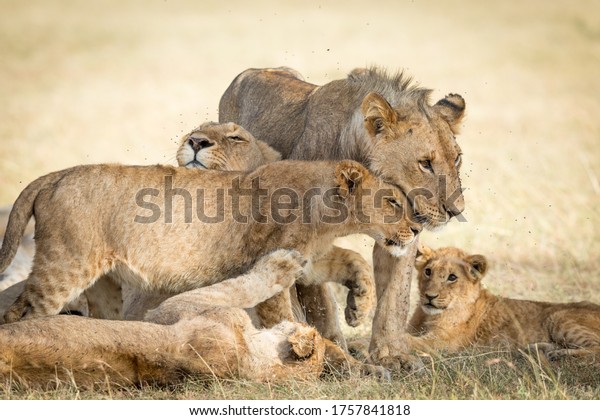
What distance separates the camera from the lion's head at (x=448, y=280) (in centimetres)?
835

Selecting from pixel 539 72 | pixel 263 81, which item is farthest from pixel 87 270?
pixel 539 72

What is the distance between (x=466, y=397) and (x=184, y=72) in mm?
20254

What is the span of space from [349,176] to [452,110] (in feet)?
4.50

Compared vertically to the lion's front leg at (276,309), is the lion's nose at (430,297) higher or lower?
lower

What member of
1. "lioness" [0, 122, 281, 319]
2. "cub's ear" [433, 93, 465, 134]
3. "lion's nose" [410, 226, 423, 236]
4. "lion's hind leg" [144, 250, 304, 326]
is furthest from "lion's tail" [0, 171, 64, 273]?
"cub's ear" [433, 93, 465, 134]

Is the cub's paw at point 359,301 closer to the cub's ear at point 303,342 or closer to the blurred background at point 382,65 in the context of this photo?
the blurred background at point 382,65

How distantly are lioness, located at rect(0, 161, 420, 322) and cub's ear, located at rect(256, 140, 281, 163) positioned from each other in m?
1.03

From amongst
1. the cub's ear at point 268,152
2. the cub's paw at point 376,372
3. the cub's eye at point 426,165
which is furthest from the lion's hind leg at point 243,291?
the cub's ear at point 268,152

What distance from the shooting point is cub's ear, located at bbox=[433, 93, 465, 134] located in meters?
7.70

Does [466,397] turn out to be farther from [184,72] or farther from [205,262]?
[184,72]

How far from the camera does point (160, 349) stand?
570 centimetres

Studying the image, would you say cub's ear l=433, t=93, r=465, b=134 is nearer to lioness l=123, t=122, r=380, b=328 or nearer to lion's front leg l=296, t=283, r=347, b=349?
lioness l=123, t=122, r=380, b=328

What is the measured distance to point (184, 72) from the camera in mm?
25672

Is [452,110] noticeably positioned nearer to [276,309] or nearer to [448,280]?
[448,280]
